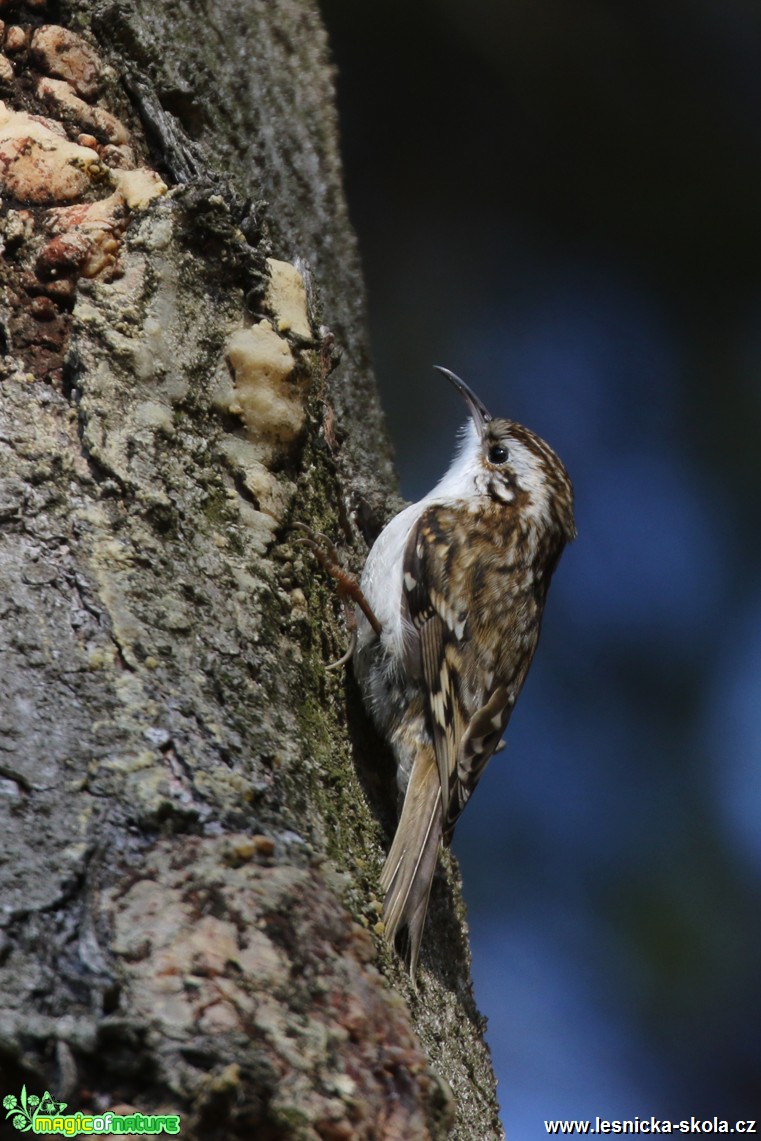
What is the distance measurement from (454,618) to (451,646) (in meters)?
0.07

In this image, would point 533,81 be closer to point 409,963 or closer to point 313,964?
point 409,963

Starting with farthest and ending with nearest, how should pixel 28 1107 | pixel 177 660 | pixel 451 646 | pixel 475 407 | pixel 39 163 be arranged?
pixel 475 407 → pixel 451 646 → pixel 39 163 → pixel 177 660 → pixel 28 1107

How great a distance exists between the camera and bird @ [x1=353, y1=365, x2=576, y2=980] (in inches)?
87.4

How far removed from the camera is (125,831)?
1.20 m

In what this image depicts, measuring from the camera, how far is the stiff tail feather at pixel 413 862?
1791mm

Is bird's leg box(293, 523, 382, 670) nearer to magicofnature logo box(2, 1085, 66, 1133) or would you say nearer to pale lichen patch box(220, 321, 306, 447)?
pale lichen patch box(220, 321, 306, 447)

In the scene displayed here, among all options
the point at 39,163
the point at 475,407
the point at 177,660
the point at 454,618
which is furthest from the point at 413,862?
the point at 475,407

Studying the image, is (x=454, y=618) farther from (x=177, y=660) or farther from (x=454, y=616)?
Answer: (x=177, y=660)

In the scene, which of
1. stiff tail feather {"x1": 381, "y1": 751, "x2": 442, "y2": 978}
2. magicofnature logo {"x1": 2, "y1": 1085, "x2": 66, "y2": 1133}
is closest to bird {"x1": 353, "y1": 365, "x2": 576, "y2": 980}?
stiff tail feather {"x1": 381, "y1": 751, "x2": 442, "y2": 978}

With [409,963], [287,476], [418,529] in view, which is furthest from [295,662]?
[418,529]

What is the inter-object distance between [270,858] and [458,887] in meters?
1.18

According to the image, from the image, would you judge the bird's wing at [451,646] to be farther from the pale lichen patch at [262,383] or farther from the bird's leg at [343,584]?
the pale lichen patch at [262,383]

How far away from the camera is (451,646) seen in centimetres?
262

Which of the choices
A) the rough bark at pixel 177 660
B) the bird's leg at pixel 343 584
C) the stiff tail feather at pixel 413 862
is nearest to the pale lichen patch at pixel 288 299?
the rough bark at pixel 177 660
